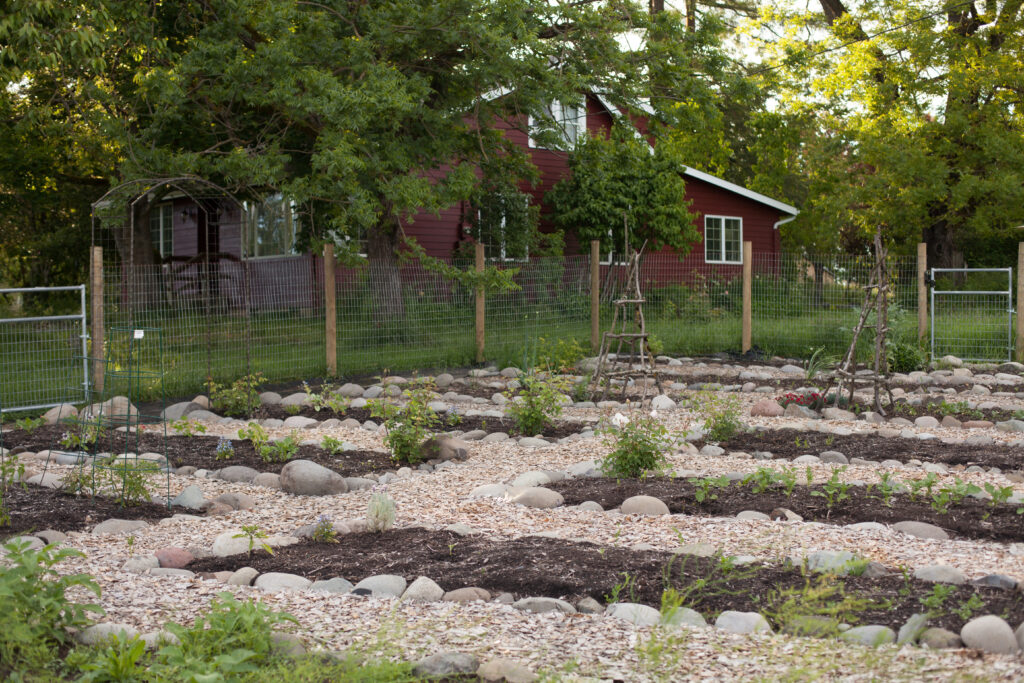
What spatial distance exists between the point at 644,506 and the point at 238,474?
281cm

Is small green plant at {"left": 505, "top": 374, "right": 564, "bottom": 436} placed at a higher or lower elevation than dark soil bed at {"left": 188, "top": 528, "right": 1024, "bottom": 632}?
higher

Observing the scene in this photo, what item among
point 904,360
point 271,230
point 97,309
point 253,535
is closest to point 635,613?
point 253,535

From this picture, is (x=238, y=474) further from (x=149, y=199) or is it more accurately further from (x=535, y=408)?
(x=149, y=199)

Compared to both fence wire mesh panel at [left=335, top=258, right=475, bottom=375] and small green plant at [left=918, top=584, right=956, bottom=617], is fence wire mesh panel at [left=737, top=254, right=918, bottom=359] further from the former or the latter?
small green plant at [left=918, top=584, right=956, bottom=617]

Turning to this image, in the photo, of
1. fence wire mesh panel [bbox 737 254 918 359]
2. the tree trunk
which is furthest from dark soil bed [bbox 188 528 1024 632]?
fence wire mesh panel [bbox 737 254 918 359]

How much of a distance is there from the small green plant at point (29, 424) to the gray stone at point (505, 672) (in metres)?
6.39

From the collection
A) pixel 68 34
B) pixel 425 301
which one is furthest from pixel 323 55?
pixel 68 34

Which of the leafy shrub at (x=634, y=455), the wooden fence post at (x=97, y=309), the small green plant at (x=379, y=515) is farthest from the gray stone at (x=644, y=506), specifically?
the wooden fence post at (x=97, y=309)

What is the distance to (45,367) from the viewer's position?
9773 mm

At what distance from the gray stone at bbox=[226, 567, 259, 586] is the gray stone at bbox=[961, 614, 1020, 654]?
2773 millimetres

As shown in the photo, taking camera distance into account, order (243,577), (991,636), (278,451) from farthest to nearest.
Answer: (278,451)
(243,577)
(991,636)

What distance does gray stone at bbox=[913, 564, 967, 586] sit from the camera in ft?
12.3

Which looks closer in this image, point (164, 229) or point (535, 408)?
point (535, 408)

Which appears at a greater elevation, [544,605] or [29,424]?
[29,424]
